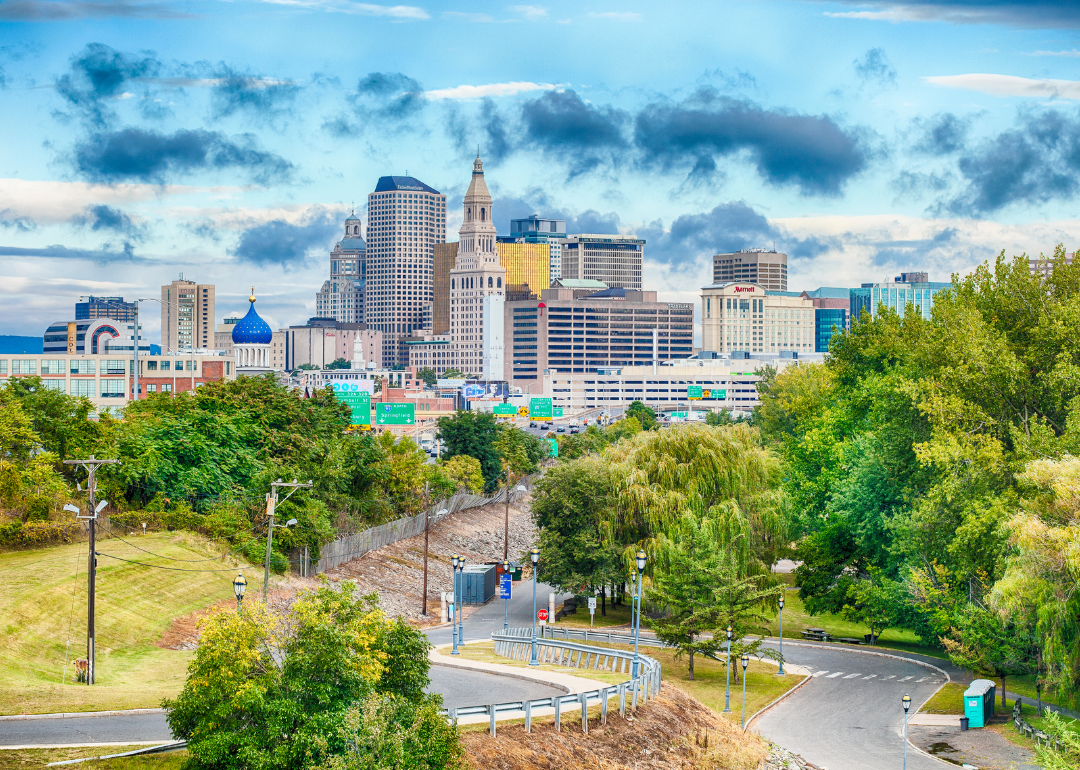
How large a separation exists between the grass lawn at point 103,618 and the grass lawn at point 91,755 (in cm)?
377

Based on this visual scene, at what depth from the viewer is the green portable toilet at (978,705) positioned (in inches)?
1797

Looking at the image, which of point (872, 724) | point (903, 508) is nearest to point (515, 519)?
point (903, 508)

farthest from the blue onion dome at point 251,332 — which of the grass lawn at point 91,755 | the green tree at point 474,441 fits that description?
the grass lawn at point 91,755

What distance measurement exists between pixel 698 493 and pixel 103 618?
29967mm

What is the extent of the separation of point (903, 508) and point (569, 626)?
1788cm

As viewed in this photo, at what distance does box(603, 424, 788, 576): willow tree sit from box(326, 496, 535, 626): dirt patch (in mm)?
7790

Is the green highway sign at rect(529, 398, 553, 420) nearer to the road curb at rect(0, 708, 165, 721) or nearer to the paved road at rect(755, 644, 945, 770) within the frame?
Answer: the paved road at rect(755, 644, 945, 770)

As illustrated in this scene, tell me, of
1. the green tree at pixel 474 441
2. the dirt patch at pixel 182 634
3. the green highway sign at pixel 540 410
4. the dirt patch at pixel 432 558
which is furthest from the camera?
the green highway sign at pixel 540 410

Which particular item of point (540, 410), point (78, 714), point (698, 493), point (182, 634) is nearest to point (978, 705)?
point (698, 493)

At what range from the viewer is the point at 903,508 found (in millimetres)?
58719

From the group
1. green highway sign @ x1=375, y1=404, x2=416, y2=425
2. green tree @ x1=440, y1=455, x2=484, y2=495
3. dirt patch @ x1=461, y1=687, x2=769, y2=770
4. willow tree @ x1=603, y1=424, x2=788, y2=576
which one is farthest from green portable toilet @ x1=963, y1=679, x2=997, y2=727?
green highway sign @ x1=375, y1=404, x2=416, y2=425

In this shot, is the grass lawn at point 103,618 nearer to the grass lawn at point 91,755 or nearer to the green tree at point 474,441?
the grass lawn at point 91,755

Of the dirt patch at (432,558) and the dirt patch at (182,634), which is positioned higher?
the dirt patch at (182,634)

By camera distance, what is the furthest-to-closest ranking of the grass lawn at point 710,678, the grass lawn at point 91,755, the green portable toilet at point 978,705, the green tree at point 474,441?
1. the green tree at point 474,441
2. the grass lawn at point 710,678
3. the green portable toilet at point 978,705
4. the grass lawn at point 91,755
